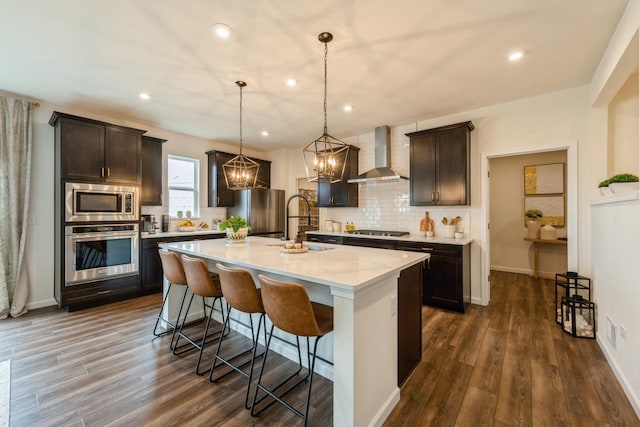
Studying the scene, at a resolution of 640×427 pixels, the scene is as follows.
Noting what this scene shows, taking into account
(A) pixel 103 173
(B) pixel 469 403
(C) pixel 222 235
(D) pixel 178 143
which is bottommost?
(B) pixel 469 403

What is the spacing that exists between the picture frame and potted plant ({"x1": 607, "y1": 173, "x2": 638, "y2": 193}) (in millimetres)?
3327

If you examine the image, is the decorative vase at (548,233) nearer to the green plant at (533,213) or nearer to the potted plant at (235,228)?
the green plant at (533,213)

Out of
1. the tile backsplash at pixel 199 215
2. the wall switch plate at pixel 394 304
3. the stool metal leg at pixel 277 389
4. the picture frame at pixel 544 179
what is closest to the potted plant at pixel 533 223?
the picture frame at pixel 544 179

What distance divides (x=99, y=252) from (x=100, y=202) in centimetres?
68

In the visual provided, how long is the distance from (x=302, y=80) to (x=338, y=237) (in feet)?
8.38

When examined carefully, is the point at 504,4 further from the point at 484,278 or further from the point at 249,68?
the point at 484,278

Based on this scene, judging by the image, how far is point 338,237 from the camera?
185 inches

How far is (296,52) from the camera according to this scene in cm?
252

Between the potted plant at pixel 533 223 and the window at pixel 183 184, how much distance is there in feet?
21.2

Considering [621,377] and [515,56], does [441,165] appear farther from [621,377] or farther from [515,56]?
[621,377]

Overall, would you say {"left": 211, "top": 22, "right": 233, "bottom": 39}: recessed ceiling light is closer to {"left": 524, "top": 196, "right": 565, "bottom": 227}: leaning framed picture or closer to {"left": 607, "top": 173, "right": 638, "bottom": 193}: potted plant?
{"left": 607, "top": 173, "right": 638, "bottom": 193}: potted plant

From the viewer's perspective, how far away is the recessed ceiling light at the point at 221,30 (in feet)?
7.02

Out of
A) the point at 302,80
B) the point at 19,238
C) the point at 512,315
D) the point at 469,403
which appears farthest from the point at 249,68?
the point at 512,315

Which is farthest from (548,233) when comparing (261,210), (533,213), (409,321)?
(261,210)
